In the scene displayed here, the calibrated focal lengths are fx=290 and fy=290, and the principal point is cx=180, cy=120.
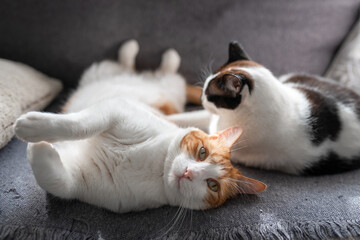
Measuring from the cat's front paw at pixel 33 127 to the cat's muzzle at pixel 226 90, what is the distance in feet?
2.45

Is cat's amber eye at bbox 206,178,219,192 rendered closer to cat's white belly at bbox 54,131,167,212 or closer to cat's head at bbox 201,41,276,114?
cat's white belly at bbox 54,131,167,212

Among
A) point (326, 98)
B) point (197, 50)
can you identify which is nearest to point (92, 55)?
point (197, 50)

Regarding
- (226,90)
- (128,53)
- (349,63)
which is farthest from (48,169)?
(349,63)

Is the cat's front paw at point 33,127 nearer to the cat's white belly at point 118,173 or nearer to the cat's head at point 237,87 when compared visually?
the cat's white belly at point 118,173

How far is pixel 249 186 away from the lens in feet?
3.88

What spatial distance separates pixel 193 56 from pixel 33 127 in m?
1.30

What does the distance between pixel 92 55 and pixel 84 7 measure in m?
0.30

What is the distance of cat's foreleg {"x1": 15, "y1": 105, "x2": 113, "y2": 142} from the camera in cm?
93

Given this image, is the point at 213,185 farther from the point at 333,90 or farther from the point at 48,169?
the point at 333,90

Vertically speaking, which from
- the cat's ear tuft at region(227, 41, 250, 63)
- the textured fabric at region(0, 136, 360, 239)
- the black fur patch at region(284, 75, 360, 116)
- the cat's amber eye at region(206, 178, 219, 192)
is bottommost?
the textured fabric at region(0, 136, 360, 239)

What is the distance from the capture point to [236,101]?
136 centimetres

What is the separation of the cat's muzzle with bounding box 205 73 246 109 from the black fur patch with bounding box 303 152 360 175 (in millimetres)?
532

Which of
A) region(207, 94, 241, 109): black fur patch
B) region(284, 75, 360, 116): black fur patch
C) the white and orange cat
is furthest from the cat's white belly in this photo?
region(284, 75, 360, 116): black fur patch

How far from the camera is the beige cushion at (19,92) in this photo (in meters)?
1.31
